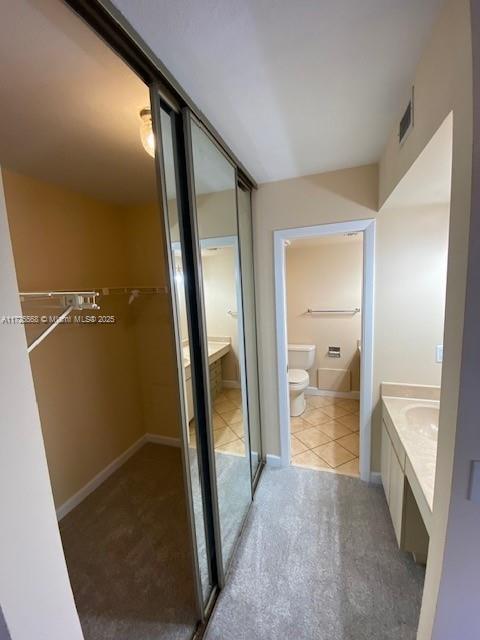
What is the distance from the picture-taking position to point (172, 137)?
1.08 meters

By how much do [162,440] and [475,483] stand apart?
274cm

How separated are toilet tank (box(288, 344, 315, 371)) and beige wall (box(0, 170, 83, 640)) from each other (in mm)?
3201

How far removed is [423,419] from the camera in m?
1.74

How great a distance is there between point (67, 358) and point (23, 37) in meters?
1.82

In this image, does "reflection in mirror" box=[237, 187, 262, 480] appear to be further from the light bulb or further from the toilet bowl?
the toilet bowl

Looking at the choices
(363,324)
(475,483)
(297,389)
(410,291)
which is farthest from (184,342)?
(297,389)

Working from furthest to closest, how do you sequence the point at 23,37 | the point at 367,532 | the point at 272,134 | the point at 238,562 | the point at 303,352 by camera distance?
1. the point at 303,352
2. the point at 367,532
3. the point at 238,562
4. the point at 272,134
5. the point at 23,37

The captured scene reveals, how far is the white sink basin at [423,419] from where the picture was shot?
1.61 metres

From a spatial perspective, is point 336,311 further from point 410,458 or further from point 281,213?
point 410,458

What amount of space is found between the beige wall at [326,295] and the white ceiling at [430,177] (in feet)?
5.75

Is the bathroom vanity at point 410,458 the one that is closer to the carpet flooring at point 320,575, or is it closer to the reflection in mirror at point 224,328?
the carpet flooring at point 320,575

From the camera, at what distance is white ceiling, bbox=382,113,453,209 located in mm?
903

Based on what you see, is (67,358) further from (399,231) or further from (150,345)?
(399,231)

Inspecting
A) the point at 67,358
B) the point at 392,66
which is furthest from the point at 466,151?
the point at 67,358
